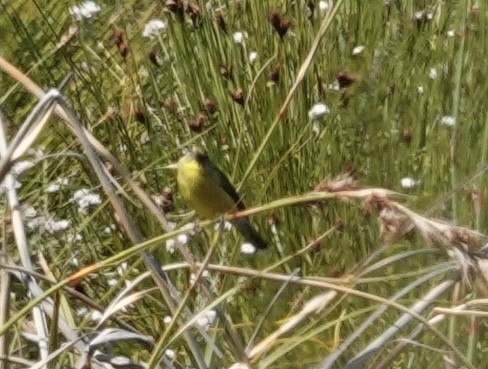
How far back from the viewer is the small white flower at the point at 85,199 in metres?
2.80

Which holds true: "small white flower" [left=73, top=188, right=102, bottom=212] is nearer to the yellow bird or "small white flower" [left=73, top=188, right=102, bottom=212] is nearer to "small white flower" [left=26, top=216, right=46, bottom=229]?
"small white flower" [left=26, top=216, right=46, bottom=229]

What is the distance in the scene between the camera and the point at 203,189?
104 inches

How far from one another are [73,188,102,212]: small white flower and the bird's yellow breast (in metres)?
0.23

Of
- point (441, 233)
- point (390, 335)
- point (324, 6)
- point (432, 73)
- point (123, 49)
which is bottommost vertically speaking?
point (432, 73)

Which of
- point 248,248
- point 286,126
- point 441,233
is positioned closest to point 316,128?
point 286,126

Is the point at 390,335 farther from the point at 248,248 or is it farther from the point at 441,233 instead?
A: the point at 248,248

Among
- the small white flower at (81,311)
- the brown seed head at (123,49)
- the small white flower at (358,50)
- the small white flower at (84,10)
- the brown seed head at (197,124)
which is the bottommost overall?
the small white flower at (81,311)

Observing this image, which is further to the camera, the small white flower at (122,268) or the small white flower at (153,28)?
the small white flower at (153,28)

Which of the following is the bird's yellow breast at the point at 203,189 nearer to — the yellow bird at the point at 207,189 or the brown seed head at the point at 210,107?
the yellow bird at the point at 207,189

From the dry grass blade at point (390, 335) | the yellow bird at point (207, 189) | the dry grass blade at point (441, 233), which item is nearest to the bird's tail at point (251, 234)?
the yellow bird at point (207, 189)

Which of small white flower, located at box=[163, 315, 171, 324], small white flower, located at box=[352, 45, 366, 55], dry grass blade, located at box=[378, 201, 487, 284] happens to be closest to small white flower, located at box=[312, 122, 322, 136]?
small white flower, located at box=[352, 45, 366, 55]

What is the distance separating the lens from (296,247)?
9.26 ft

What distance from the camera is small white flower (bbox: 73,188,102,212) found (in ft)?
9.19

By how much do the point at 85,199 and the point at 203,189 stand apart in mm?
325
